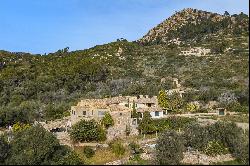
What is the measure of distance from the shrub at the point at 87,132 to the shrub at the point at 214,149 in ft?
31.9

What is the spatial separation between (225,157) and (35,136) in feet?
40.5

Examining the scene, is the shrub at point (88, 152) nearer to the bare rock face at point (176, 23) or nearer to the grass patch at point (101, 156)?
the grass patch at point (101, 156)

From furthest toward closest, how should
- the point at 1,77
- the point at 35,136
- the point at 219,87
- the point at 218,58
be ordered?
the point at 218,58 → the point at 1,77 → the point at 219,87 → the point at 35,136

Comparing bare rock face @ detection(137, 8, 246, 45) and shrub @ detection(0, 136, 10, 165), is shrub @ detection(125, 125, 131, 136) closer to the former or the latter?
shrub @ detection(0, 136, 10, 165)

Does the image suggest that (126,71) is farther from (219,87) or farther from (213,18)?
(213,18)

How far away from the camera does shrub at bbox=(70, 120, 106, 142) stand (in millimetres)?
38531

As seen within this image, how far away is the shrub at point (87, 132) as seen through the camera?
38.5m

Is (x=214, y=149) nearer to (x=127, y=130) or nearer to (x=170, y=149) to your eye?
(x=170, y=149)

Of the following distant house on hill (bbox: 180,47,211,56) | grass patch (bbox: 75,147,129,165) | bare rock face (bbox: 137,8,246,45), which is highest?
bare rock face (bbox: 137,8,246,45)

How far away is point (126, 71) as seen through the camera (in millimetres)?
81562

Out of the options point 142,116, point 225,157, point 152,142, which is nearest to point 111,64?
point 142,116

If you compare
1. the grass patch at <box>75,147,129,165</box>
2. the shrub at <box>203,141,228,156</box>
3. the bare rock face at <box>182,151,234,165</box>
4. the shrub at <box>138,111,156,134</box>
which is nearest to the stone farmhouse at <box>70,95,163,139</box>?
the shrub at <box>138,111,156,134</box>

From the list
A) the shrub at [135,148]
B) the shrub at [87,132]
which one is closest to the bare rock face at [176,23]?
the shrub at [87,132]

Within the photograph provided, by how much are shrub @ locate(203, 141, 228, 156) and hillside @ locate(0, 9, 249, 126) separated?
47.2 ft
